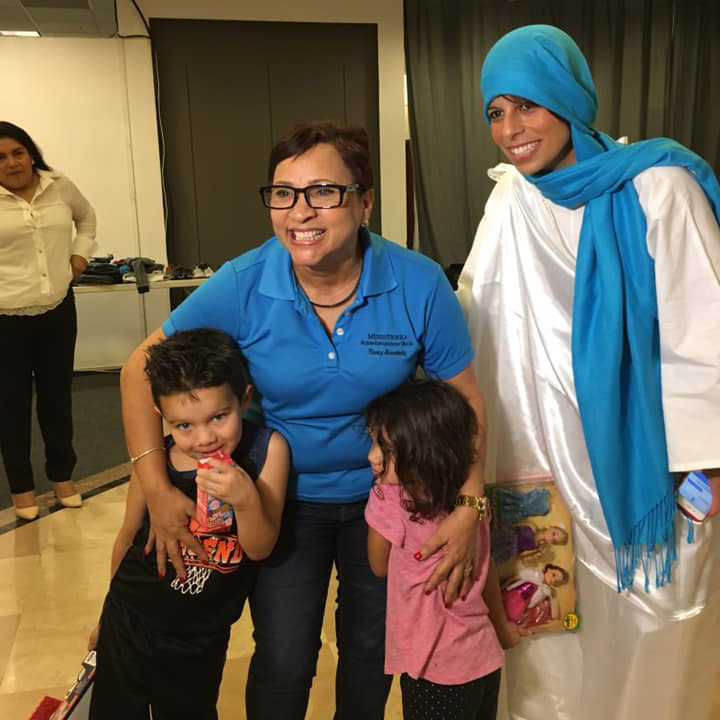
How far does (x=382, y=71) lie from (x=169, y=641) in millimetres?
5144

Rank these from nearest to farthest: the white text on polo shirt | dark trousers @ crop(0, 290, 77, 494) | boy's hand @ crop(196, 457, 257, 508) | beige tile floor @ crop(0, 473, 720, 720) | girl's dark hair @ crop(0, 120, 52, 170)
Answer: boy's hand @ crop(196, 457, 257, 508), the white text on polo shirt, beige tile floor @ crop(0, 473, 720, 720), girl's dark hair @ crop(0, 120, 52, 170), dark trousers @ crop(0, 290, 77, 494)

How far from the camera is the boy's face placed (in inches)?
46.9

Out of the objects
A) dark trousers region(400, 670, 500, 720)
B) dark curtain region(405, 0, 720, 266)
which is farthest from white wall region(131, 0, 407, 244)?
dark trousers region(400, 670, 500, 720)

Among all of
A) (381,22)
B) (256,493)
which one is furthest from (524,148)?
(381,22)

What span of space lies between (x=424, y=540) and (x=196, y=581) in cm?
41

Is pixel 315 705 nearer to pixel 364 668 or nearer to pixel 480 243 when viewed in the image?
pixel 364 668

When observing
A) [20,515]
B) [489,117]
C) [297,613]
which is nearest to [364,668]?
[297,613]

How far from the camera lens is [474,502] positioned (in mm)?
1249

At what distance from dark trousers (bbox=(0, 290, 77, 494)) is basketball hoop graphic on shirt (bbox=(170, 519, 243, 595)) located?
192 cm

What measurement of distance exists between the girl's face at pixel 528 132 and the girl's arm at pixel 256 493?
701mm

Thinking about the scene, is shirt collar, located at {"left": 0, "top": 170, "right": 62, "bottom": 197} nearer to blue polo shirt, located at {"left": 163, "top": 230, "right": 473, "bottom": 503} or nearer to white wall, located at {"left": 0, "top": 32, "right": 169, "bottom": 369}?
blue polo shirt, located at {"left": 163, "top": 230, "right": 473, "bottom": 503}

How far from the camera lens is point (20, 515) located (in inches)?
116

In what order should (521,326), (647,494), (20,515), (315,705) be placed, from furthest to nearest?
(20,515), (315,705), (521,326), (647,494)

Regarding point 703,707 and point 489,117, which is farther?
point 703,707
